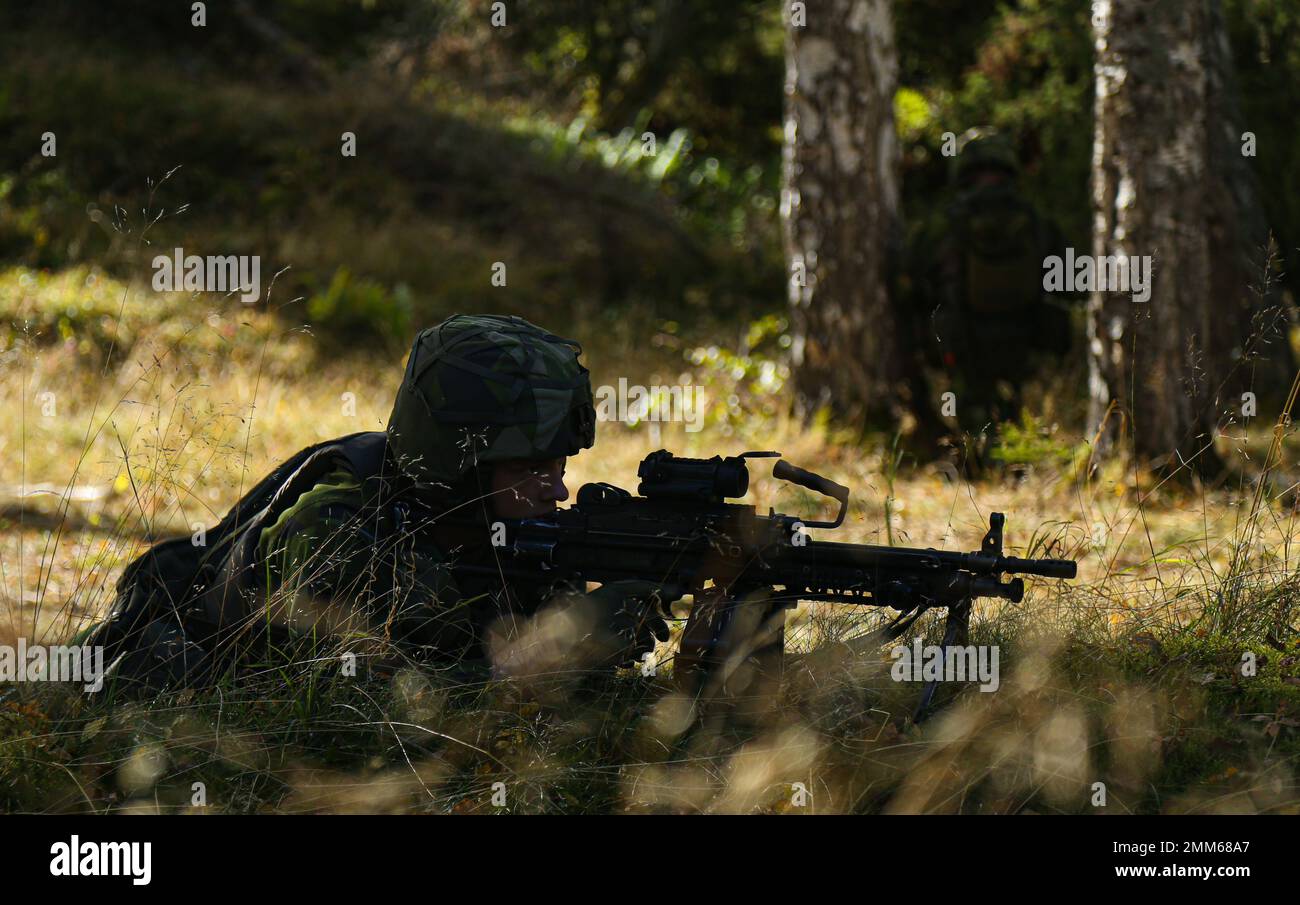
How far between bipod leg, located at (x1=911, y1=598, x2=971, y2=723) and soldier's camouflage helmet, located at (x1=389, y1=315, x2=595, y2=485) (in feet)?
3.81

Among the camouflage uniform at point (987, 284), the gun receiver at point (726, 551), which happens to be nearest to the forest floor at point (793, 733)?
the gun receiver at point (726, 551)

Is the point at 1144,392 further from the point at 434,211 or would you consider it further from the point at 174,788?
the point at 434,211

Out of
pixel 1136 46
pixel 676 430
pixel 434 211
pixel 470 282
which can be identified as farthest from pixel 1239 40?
pixel 434 211

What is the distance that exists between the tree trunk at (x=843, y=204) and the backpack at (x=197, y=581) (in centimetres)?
485

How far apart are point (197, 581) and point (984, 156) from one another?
5.81 metres

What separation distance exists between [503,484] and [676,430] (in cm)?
524

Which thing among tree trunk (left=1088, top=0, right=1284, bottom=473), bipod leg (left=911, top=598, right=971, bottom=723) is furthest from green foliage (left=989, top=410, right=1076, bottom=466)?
bipod leg (left=911, top=598, right=971, bottom=723)

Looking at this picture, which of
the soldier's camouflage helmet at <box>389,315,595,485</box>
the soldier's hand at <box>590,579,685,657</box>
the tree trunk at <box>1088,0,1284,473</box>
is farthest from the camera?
the tree trunk at <box>1088,0,1284,473</box>

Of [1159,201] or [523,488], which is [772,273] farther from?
[523,488]

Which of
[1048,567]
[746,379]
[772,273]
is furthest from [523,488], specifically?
[772,273]

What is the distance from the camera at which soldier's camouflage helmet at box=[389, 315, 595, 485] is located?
3.71 meters

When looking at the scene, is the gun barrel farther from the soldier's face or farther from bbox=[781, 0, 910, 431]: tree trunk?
bbox=[781, 0, 910, 431]: tree trunk

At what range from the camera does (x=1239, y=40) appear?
10.6 meters

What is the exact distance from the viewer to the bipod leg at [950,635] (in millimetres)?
3361
